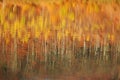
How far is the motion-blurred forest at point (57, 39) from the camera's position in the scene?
3.96m

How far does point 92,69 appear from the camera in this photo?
397 cm

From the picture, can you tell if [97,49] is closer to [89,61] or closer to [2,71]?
[89,61]

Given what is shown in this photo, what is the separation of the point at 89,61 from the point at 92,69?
0.15 feet

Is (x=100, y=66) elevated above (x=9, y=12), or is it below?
Result: below

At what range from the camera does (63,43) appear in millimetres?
3975

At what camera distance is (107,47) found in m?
3.97

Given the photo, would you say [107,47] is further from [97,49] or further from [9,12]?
[9,12]

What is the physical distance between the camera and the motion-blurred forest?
396 centimetres

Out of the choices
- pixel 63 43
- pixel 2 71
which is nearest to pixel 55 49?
pixel 63 43

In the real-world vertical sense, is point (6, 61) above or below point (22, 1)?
below

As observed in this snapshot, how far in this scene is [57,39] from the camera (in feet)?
13.0

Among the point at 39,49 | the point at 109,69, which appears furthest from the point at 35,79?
the point at 109,69

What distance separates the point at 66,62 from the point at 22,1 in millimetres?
414

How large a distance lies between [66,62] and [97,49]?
0.19 m
